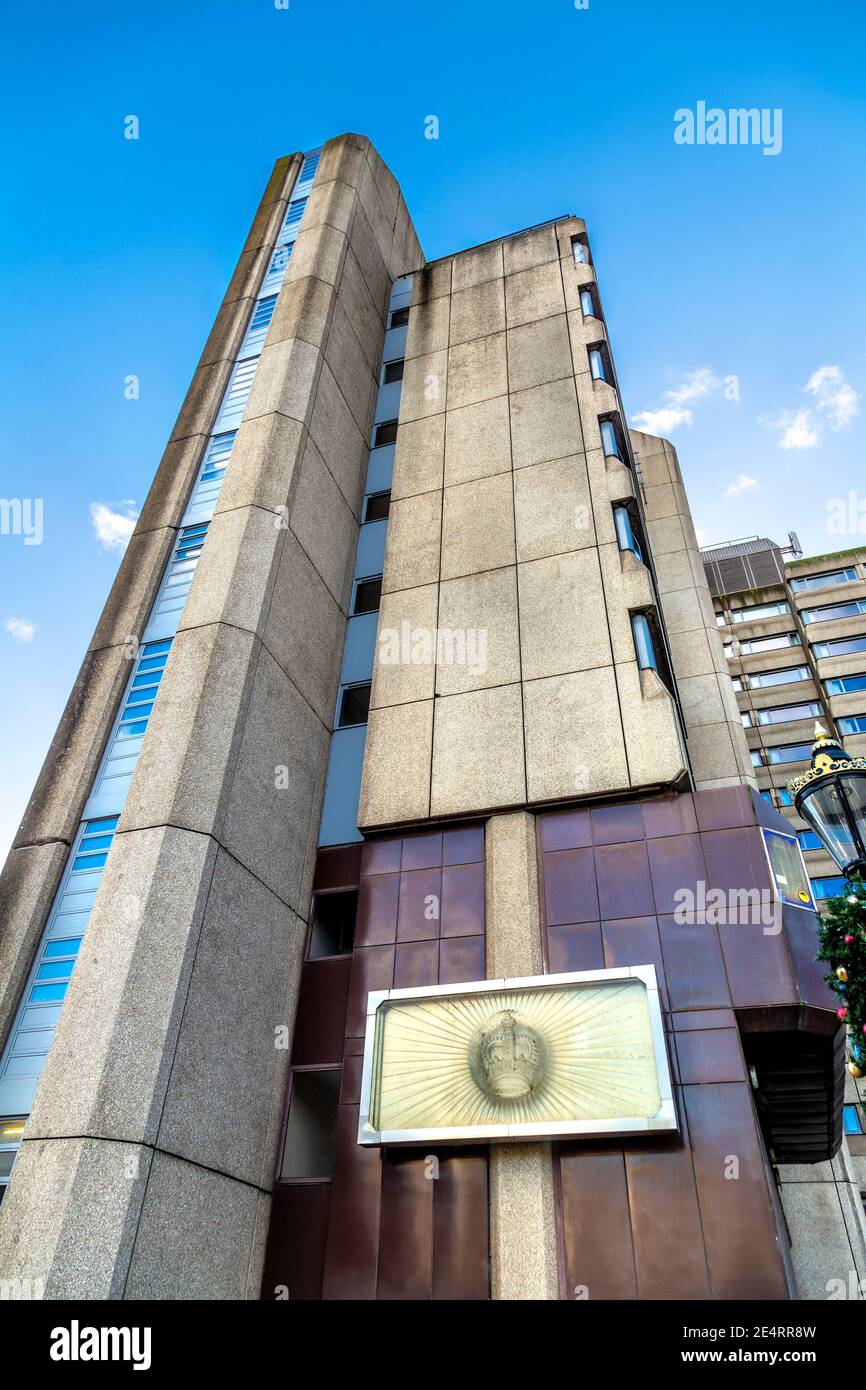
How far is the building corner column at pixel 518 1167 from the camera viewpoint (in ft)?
38.5

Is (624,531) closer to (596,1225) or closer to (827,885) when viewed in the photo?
(596,1225)

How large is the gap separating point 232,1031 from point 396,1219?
372 centimetres

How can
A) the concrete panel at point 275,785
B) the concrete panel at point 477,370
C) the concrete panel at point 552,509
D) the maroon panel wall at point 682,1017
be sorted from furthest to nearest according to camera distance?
the concrete panel at point 477,370
the concrete panel at point 552,509
the concrete panel at point 275,785
the maroon panel wall at point 682,1017

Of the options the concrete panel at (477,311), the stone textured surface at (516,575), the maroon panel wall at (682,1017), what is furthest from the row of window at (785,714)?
the maroon panel wall at (682,1017)

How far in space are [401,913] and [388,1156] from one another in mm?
3969

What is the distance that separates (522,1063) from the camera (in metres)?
13.0

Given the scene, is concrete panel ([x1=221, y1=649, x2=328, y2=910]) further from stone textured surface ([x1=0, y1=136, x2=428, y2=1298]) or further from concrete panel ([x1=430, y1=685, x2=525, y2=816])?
concrete panel ([x1=430, y1=685, x2=525, y2=816])

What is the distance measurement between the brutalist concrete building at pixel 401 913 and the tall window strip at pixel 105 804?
73 millimetres

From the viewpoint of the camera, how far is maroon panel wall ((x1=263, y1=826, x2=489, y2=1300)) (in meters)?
12.5

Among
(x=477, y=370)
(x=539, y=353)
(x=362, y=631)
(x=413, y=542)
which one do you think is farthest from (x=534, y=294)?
(x=362, y=631)

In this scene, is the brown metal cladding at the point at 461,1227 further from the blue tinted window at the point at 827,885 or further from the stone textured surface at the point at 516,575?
the blue tinted window at the point at 827,885

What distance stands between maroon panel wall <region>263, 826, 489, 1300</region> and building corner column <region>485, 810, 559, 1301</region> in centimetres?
30
